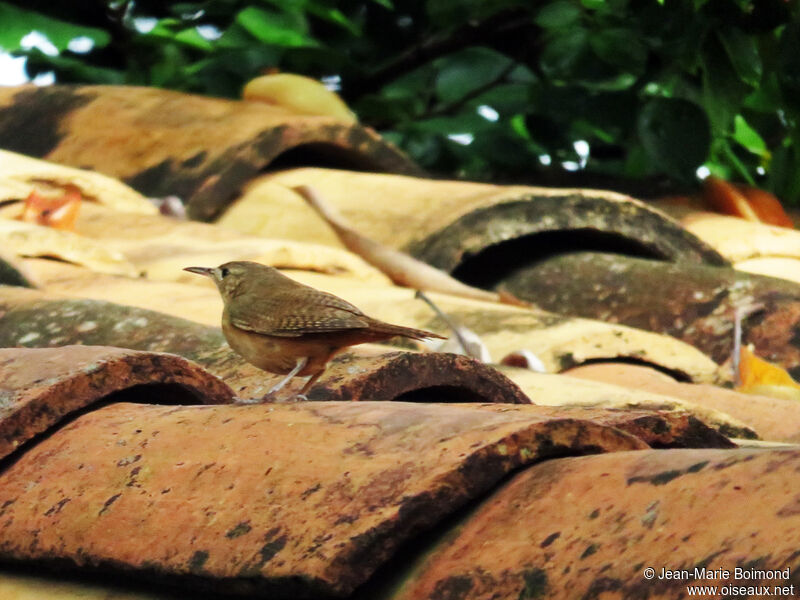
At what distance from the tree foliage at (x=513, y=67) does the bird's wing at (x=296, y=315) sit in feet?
→ 10.3

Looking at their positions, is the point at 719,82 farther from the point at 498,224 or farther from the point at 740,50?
the point at 498,224

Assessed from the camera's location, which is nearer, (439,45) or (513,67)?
(513,67)

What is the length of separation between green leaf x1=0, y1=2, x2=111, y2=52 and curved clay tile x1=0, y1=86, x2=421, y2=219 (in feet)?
0.90

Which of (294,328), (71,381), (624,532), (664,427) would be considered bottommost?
(71,381)

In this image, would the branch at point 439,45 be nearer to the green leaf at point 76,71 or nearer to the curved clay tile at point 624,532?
the green leaf at point 76,71

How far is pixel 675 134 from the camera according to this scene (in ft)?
20.4

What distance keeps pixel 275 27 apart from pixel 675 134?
238 cm

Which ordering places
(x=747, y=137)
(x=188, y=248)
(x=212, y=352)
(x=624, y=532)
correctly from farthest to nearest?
1. (x=747, y=137)
2. (x=188, y=248)
3. (x=212, y=352)
4. (x=624, y=532)

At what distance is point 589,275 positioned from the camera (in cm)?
519

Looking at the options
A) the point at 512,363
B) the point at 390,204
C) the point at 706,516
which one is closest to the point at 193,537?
the point at 706,516

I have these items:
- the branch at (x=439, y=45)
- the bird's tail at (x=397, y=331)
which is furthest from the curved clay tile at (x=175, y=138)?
the bird's tail at (x=397, y=331)

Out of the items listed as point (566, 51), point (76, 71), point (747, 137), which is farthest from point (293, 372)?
point (76, 71)

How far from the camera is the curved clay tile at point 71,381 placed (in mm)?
2213

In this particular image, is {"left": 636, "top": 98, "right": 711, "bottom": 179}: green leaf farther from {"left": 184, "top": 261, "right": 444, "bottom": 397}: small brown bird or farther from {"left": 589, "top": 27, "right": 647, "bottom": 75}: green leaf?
{"left": 184, "top": 261, "right": 444, "bottom": 397}: small brown bird
